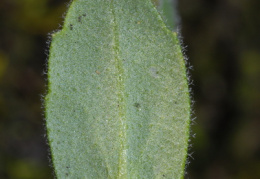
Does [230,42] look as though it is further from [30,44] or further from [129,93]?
[129,93]

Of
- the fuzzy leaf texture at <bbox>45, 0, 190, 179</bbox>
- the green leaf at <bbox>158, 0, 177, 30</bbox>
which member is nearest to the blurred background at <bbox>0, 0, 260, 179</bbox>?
the green leaf at <bbox>158, 0, 177, 30</bbox>

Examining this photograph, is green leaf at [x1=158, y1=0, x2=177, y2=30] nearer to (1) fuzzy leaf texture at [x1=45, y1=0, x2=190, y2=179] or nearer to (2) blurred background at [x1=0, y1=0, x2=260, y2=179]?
(1) fuzzy leaf texture at [x1=45, y1=0, x2=190, y2=179]

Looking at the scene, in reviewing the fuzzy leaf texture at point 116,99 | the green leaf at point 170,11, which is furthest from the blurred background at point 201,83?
the fuzzy leaf texture at point 116,99

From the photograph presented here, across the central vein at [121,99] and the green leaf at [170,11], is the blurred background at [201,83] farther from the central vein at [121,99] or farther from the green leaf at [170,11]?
the central vein at [121,99]

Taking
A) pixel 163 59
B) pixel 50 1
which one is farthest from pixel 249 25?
pixel 163 59

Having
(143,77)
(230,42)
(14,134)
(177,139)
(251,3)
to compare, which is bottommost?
(14,134)

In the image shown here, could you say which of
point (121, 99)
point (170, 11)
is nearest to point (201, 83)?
point (170, 11)
